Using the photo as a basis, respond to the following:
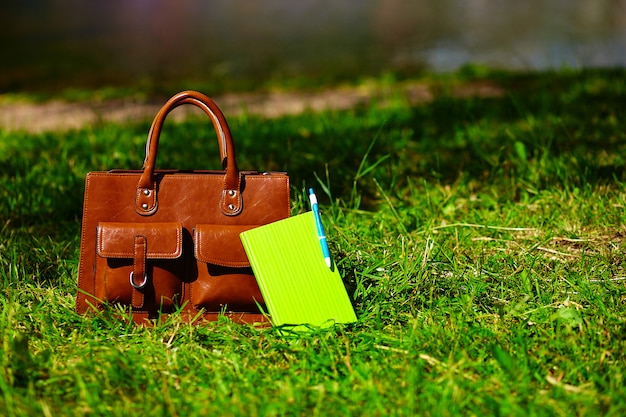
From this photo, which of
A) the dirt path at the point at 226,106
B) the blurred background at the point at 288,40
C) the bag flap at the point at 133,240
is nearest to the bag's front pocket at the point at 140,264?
the bag flap at the point at 133,240

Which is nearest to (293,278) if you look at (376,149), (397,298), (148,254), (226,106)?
(397,298)

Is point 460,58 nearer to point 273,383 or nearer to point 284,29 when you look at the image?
point 284,29

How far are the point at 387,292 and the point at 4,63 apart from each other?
29.0ft

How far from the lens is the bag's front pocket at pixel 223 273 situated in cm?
235

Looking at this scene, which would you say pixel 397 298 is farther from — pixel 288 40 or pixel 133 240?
pixel 288 40

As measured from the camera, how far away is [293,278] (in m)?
2.32

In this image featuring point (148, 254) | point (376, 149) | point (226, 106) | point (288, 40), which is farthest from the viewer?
point (288, 40)

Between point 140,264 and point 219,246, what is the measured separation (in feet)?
0.82

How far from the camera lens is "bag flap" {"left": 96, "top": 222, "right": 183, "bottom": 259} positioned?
232 centimetres

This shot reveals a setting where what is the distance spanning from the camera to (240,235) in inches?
91.8

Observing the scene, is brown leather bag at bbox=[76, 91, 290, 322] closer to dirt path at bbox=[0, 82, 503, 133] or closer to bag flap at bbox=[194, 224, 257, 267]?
bag flap at bbox=[194, 224, 257, 267]

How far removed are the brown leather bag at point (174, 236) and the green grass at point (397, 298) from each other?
0.09 meters

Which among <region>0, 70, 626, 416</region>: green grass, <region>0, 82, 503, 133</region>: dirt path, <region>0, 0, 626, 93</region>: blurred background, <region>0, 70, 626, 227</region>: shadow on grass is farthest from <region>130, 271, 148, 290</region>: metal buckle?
<region>0, 0, 626, 93</region>: blurred background

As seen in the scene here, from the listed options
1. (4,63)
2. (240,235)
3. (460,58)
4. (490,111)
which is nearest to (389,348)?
(240,235)
